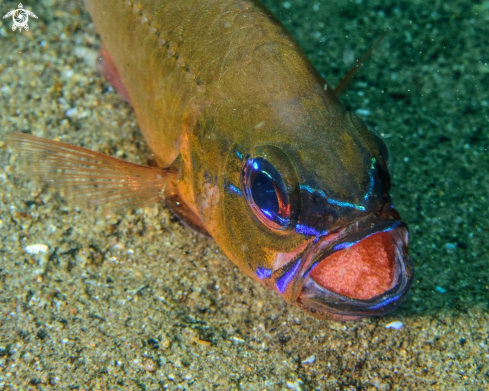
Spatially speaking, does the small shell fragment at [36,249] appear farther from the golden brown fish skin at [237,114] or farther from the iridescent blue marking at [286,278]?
the iridescent blue marking at [286,278]

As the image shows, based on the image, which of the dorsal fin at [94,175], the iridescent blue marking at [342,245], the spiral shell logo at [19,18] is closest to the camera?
the iridescent blue marking at [342,245]

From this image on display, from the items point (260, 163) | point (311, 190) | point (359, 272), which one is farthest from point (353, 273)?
point (260, 163)

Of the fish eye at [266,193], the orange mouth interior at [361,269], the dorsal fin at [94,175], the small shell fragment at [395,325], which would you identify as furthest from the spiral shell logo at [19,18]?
the small shell fragment at [395,325]

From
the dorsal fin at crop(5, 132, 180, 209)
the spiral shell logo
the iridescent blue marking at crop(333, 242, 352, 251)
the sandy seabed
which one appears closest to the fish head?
the iridescent blue marking at crop(333, 242, 352, 251)

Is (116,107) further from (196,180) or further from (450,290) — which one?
(450,290)

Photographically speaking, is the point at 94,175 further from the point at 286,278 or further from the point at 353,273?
the point at 353,273

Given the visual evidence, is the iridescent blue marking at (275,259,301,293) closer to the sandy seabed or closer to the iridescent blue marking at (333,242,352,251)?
the iridescent blue marking at (333,242,352,251)
